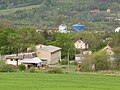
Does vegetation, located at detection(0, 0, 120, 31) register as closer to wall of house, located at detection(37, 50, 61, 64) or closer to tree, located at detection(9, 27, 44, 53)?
tree, located at detection(9, 27, 44, 53)

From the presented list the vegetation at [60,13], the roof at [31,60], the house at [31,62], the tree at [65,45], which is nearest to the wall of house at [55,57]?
the tree at [65,45]

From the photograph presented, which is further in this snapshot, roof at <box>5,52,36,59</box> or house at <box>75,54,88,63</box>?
roof at <box>5,52,36,59</box>

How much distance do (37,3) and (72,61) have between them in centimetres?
5846

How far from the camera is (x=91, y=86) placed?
2309 cm

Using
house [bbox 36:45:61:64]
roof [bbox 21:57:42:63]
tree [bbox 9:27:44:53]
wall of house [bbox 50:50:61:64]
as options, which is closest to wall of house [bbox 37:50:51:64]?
house [bbox 36:45:61:64]

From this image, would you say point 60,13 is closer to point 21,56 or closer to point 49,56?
point 49,56

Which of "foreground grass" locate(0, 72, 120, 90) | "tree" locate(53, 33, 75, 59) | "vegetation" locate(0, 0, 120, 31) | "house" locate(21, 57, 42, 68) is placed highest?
"vegetation" locate(0, 0, 120, 31)

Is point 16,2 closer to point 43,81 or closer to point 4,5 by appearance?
point 4,5

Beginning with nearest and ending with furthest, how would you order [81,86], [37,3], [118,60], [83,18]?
[81,86], [118,60], [83,18], [37,3]

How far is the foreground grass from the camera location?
22125mm

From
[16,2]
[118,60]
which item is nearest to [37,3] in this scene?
[16,2]

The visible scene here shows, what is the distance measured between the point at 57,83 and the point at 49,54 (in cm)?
1924

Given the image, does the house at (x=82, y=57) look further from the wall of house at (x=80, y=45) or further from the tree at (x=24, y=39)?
the wall of house at (x=80, y=45)

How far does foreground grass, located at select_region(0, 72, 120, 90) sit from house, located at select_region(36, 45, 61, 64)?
15541 mm
